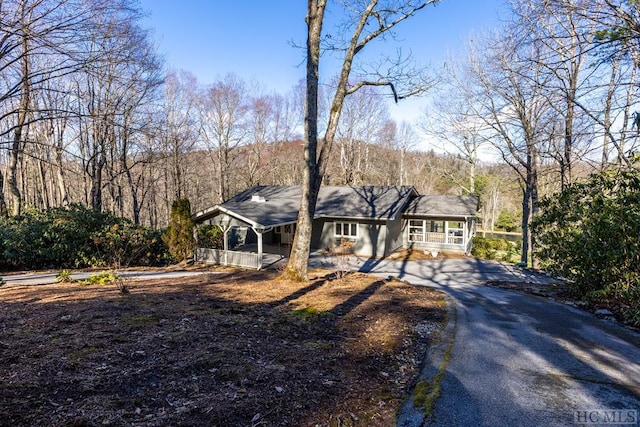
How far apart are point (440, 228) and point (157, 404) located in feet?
66.2

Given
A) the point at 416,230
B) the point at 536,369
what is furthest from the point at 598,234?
the point at 416,230

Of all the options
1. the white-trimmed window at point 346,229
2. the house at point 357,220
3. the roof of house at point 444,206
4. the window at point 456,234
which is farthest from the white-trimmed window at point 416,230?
the white-trimmed window at point 346,229

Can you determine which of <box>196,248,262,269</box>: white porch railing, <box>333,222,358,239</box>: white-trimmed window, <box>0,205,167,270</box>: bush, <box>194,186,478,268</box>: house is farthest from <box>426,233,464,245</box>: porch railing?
<box>0,205,167,270</box>: bush

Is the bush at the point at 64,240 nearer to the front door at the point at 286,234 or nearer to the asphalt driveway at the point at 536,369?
the front door at the point at 286,234

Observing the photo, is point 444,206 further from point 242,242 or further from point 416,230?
point 242,242

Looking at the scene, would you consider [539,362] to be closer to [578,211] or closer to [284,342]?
[284,342]

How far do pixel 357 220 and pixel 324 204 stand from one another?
7.72 ft

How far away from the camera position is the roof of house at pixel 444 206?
19578 millimetres

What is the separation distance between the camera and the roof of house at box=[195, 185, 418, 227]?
51.5 ft

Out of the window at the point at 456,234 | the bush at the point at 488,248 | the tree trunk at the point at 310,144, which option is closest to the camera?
the tree trunk at the point at 310,144

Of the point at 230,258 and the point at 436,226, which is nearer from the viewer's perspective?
the point at 230,258

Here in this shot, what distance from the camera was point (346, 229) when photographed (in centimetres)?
1916
